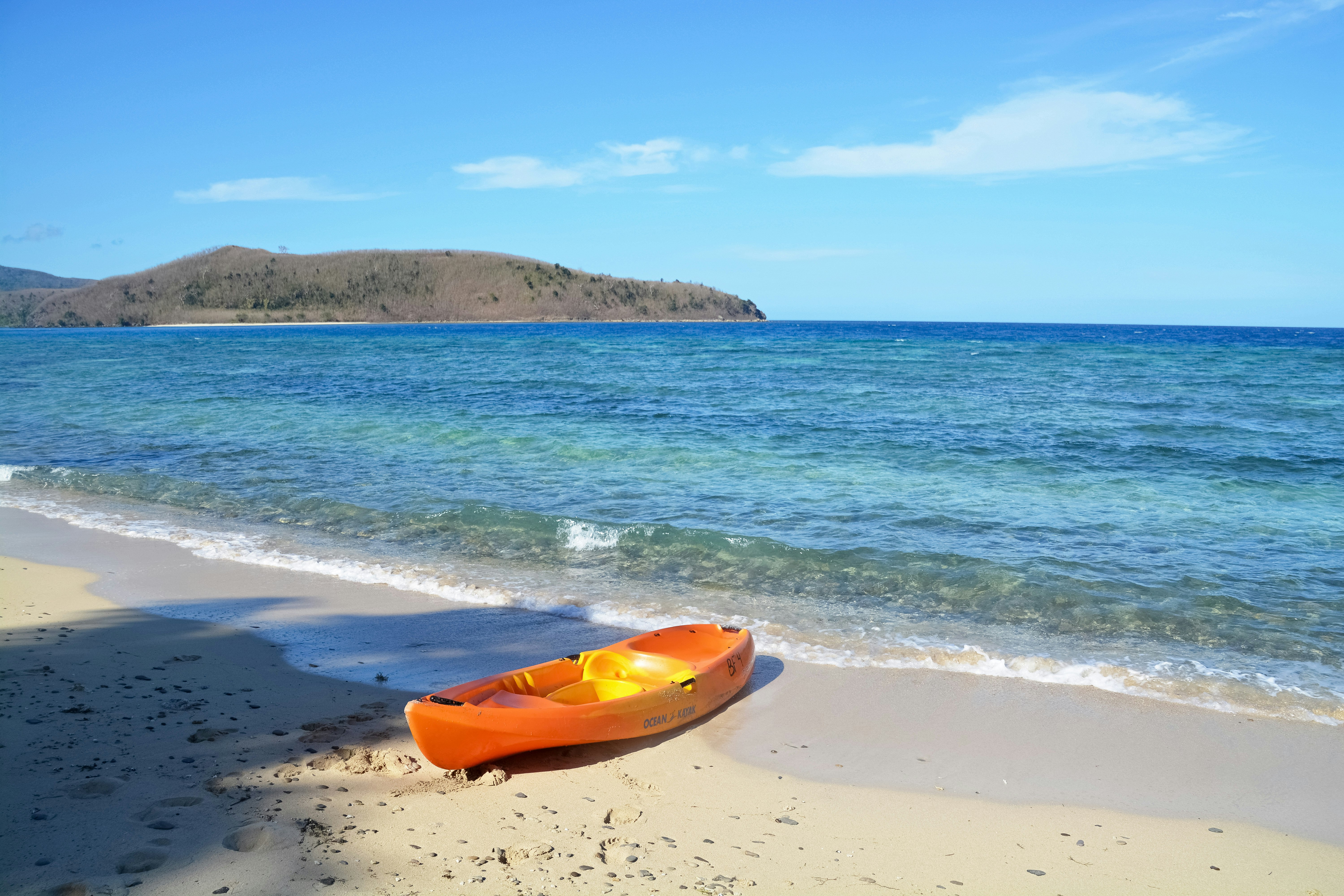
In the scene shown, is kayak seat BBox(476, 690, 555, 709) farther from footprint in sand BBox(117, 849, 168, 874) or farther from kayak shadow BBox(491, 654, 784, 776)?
footprint in sand BBox(117, 849, 168, 874)

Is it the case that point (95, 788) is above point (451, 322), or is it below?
below

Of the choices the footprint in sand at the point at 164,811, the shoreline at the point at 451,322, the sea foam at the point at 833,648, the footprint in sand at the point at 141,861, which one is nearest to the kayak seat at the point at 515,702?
the sea foam at the point at 833,648

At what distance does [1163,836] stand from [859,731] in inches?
65.1

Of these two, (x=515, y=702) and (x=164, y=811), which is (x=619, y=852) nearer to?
(x=515, y=702)

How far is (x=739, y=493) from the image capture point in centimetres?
1169

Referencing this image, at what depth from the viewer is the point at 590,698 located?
5.37 metres

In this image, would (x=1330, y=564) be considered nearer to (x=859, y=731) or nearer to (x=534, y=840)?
(x=859, y=731)

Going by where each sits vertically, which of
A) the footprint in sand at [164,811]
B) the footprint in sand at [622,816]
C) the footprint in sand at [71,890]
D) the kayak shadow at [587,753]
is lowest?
the kayak shadow at [587,753]

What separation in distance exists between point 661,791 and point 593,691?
1177 mm

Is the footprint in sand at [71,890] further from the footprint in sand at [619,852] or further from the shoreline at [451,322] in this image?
the shoreline at [451,322]

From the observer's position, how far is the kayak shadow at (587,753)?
4605mm

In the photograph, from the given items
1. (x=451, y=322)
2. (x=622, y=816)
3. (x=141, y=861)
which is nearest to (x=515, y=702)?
(x=622, y=816)

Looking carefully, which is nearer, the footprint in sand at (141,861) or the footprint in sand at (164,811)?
the footprint in sand at (141,861)

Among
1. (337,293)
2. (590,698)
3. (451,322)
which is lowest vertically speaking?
(590,698)
